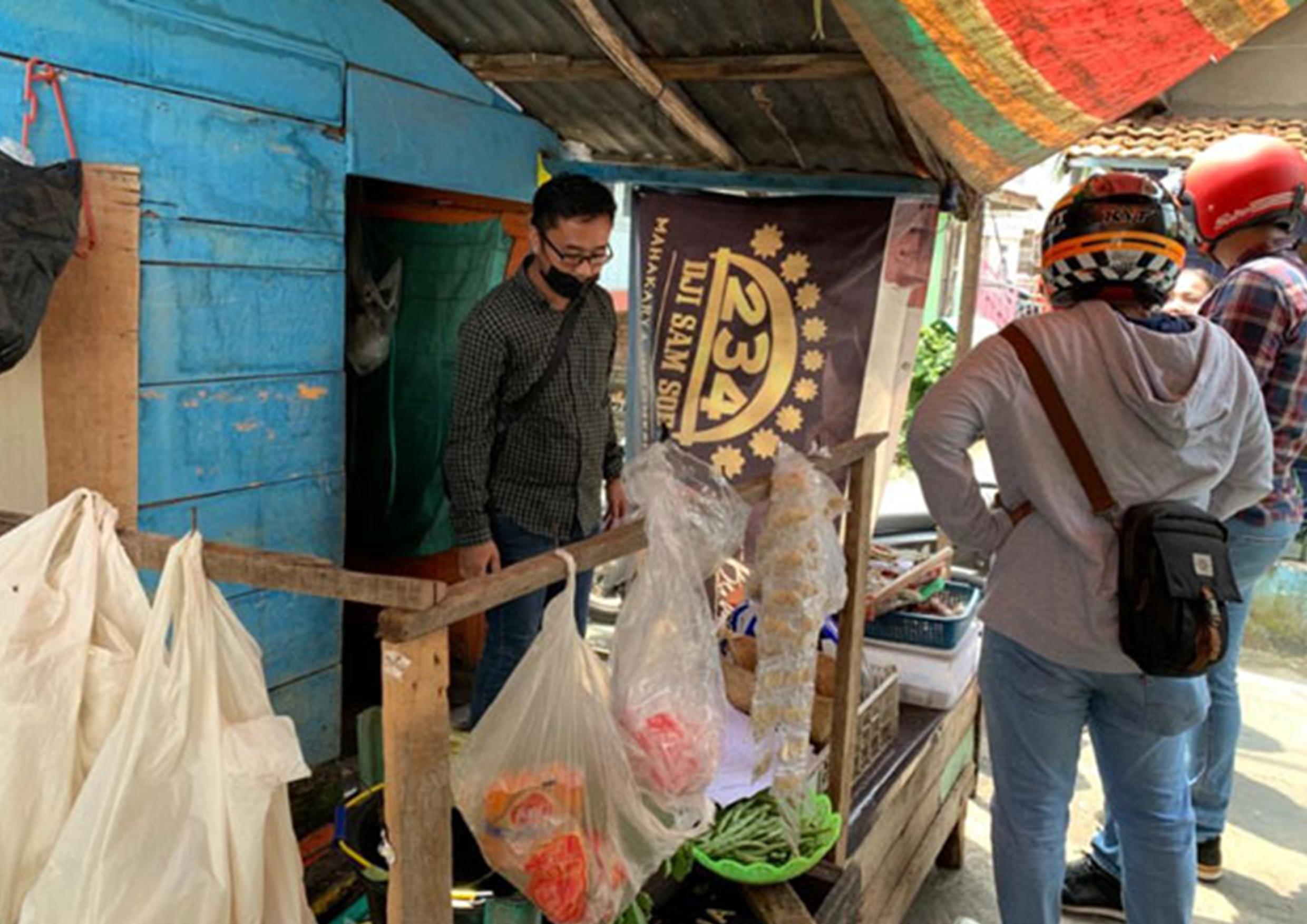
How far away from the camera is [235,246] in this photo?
9.75ft

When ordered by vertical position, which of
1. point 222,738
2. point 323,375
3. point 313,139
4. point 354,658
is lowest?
point 354,658

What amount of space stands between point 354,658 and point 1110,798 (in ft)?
11.2

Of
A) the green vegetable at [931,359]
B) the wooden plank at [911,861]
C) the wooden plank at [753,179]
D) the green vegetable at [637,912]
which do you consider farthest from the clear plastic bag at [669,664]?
the green vegetable at [931,359]

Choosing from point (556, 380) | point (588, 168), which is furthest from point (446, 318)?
point (556, 380)

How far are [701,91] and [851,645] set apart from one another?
229cm

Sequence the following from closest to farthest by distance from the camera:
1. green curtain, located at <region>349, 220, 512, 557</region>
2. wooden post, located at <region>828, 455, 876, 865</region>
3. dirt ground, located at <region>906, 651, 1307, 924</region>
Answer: wooden post, located at <region>828, 455, 876, 865</region>
dirt ground, located at <region>906, 651, 1307, 924</region>
green curtain, located at <region>349, 220, 512, 557</region>

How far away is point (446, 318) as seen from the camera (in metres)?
4.30

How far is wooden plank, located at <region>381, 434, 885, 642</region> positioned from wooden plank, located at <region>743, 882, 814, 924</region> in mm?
1079

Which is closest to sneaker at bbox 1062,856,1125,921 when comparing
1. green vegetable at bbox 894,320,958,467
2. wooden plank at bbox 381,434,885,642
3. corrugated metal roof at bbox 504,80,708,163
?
wooden plank at bbox 381,434,885,642

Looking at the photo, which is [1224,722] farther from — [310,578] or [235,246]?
[235,246]

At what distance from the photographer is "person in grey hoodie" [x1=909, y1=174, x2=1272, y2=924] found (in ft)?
7.65

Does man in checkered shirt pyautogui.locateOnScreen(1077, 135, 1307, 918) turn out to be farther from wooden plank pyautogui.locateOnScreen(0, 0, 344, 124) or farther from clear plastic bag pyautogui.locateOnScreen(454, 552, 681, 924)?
wooden plank pyautogui.locateOnScreen(0, 0, 344, 124)

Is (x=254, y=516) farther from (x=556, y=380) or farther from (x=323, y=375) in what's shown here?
(x=556, y=380)

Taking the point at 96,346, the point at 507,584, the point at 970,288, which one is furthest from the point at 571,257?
the point at 970,288
